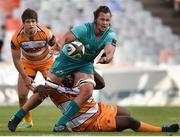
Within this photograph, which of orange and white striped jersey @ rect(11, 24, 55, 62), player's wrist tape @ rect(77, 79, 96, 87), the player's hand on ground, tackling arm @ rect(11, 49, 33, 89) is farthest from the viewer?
orange and white striped jersey @ rect(11, 24, 55, 62)

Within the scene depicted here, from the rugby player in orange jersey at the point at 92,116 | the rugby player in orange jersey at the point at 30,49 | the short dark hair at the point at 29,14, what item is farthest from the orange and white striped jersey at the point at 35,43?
the rugby player in orange jersey at the point at 92,116

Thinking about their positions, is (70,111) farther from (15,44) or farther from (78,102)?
(15,44)

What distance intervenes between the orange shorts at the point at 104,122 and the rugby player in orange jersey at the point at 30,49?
61.1 inches

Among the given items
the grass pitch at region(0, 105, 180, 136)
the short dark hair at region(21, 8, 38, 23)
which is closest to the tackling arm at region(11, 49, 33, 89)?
the short dark hair at region(21, 8, 38, 23)

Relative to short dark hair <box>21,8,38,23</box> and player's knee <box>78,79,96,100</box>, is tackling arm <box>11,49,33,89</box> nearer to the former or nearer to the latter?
short dark hair <box>21,8,38,23</box>

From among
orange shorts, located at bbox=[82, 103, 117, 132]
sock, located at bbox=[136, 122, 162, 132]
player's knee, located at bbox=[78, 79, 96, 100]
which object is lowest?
sock, located at bbox=[136, 122, 162, 132]

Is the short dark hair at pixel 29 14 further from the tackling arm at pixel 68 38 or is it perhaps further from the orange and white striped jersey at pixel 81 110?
the orange and white striped jersey at pixel 81 110

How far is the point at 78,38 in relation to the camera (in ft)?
36.0

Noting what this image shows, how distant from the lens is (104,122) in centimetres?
1088

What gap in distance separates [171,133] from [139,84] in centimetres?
1014

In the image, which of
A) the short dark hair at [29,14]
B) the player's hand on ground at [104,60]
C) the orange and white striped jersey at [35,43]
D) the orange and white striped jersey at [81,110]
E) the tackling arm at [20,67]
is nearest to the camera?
the player's hand on ground at [104,60]

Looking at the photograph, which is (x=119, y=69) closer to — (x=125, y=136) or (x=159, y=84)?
(x=159, y=84)

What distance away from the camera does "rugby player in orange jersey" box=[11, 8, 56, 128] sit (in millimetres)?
12185

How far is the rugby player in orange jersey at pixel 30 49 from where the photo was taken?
40.0 feet
